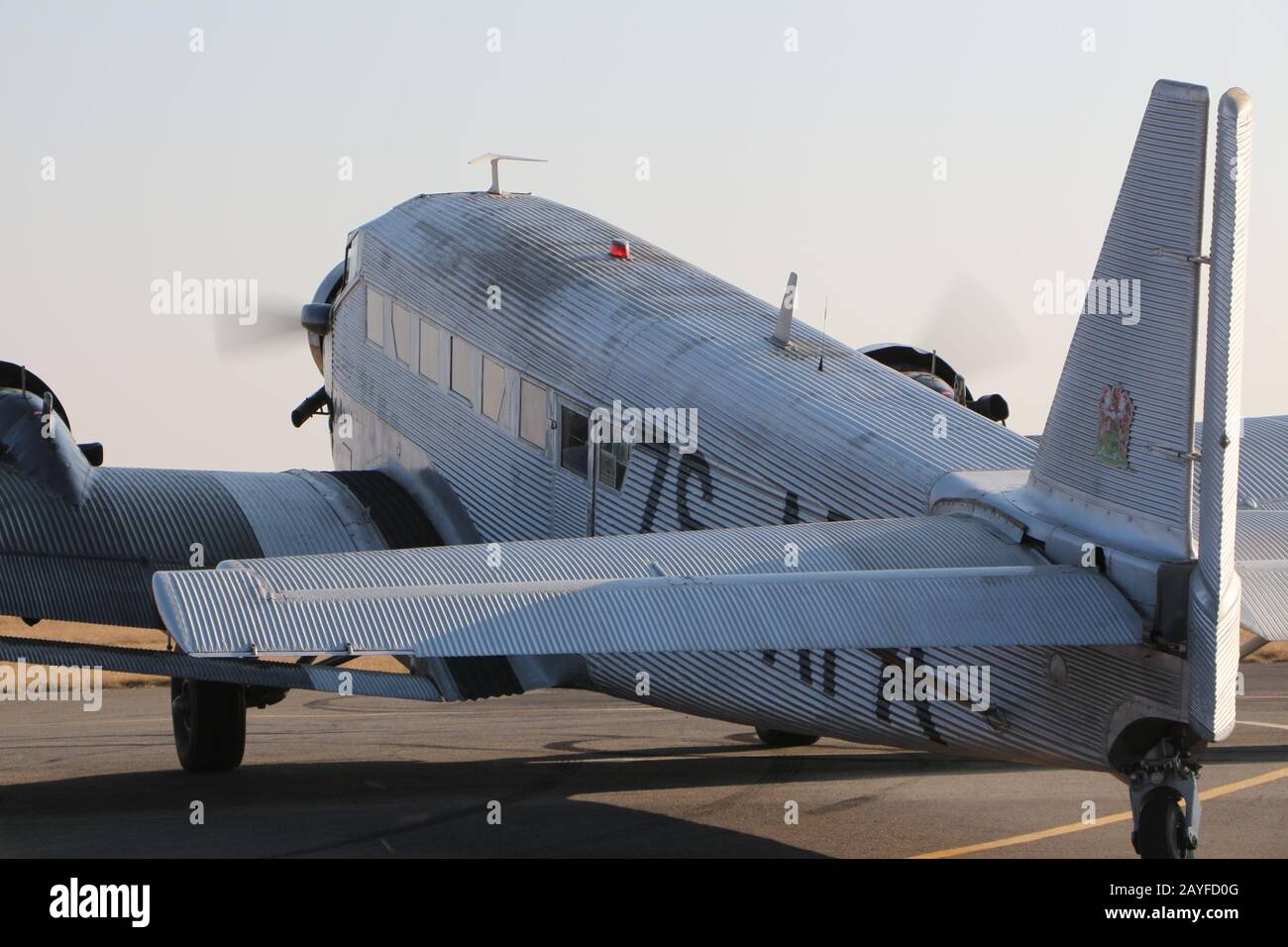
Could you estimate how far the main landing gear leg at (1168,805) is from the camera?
9398 millimetres

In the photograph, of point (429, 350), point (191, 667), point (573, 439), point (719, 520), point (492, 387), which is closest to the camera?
point (719, 520)

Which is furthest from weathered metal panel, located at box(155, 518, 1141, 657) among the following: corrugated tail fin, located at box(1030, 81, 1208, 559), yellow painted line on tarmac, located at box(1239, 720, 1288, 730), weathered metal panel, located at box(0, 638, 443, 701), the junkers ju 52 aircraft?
yellow painted line on tarmac, located at box(1239, 720, 1288, 730)

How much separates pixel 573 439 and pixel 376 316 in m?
Answer: 4.69

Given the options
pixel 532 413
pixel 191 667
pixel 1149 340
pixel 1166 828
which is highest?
pixel 1149 340

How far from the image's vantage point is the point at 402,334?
17.5 metres

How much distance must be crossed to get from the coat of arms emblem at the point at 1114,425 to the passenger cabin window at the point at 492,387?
6.83 meters

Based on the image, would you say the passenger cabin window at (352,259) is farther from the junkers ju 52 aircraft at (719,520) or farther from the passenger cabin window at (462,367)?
the passenger cabin window at (462,367)

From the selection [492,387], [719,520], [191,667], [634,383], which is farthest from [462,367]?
[719,520]

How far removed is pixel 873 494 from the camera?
11.3 m

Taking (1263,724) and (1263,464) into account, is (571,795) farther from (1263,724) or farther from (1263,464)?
(1263,724)

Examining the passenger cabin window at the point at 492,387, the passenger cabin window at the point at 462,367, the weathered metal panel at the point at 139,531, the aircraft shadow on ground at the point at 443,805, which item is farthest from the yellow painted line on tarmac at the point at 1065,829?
the weathered metal panel at the point at 139,531

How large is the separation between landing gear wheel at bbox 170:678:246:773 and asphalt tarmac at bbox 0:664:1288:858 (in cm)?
21
